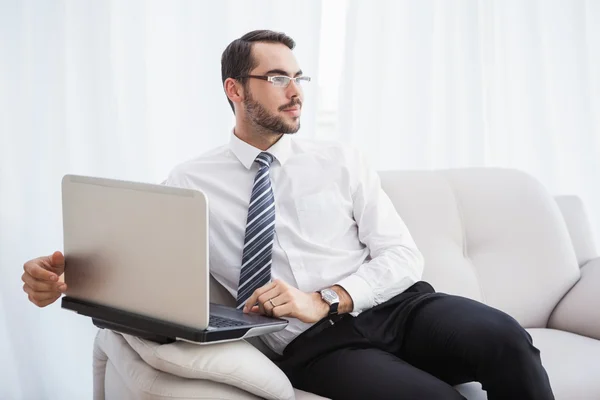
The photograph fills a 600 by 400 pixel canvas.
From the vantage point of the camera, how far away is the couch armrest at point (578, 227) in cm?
243

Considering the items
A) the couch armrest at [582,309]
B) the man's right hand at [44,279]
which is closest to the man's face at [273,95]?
the man's right hand at [44,279]

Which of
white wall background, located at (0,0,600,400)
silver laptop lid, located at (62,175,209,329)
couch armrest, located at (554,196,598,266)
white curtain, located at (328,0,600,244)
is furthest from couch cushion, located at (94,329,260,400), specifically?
white curtain, located at (328,0,600,244)

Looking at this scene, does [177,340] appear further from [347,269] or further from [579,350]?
[579,350]

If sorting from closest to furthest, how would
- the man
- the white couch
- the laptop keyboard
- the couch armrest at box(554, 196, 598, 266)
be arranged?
the laptop keyboard → the man → the white couch → the couch armrest at box(554, 196, 598, 266)

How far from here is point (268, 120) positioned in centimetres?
203

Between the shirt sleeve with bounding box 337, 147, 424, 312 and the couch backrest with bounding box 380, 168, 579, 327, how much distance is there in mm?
249

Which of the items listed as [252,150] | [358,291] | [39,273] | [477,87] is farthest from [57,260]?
[477,87]

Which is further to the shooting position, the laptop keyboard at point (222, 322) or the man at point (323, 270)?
the man at point (323, 270)

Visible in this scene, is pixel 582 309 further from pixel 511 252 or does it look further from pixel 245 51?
pixel 245 51

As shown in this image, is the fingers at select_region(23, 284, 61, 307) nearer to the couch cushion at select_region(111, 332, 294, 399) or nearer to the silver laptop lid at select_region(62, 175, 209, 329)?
the silver laptop lid at select_region(62, 175, 209, 329)

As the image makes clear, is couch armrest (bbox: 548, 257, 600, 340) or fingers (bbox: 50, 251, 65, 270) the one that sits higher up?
fingers (bbox: 50, 251, 65, 270)

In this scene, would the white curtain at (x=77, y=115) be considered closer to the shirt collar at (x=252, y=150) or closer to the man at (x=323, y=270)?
the man at (x=323, y=270)

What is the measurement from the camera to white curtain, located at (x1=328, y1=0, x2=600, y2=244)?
3.02 meters

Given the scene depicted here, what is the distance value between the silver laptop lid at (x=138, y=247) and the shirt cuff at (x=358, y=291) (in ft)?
1.65
